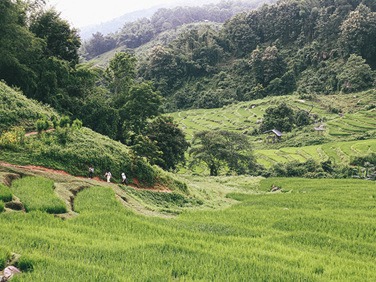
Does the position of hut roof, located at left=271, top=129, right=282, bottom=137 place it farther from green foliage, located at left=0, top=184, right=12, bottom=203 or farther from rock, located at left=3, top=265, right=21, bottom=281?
rock, located at left=3, top=265, right=21, bottom=281

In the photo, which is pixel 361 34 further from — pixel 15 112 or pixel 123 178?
pixel 15 112

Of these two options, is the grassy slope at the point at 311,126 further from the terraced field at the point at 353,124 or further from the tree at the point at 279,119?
the tree at the point at 279,119

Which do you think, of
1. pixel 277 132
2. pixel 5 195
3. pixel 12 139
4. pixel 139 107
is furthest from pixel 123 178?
pixel 277 132

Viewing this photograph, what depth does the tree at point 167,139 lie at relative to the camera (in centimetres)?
3478

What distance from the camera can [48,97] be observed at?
31375 millimetres

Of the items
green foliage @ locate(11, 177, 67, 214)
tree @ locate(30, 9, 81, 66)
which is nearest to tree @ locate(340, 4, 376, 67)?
tree @ locate(30, 9, 81, 66)

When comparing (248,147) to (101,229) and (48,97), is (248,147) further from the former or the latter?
(101,229)

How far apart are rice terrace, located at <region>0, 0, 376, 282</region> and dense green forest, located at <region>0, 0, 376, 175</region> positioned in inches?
8.4

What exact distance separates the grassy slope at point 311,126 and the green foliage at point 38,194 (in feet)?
126

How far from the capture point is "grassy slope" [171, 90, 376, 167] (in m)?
51.1

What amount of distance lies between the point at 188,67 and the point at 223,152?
255 feet

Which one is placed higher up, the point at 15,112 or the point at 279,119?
the point at 15,112

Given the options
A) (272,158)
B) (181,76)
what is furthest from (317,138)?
(181,76)

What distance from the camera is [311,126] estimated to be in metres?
65.5
